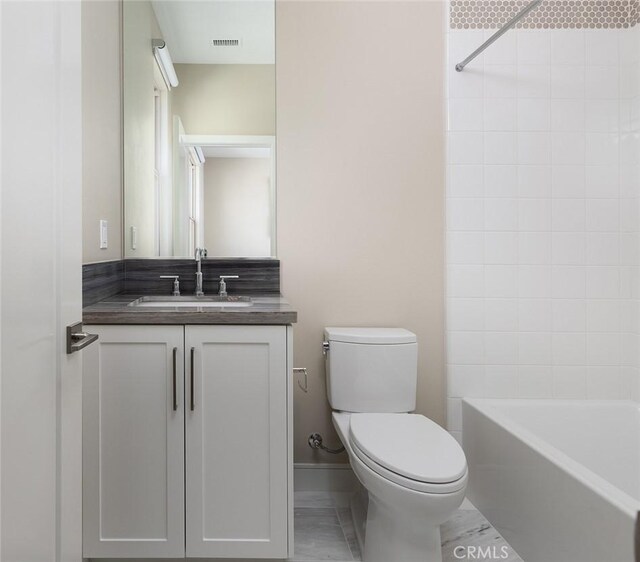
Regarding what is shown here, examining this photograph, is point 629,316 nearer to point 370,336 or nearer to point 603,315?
point 603,315

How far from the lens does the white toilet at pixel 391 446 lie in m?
1.43

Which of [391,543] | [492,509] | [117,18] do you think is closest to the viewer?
[391,543]

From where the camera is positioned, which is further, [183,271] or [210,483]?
[183,271]

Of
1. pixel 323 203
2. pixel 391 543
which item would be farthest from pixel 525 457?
pixel 323 203

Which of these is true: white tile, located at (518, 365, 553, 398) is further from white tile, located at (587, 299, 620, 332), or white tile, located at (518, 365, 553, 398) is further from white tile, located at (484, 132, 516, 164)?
white tile, located at (484, 132, 516, 164)

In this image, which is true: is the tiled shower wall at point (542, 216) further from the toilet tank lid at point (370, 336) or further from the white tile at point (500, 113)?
the toilet tank lid at point (370, 336)

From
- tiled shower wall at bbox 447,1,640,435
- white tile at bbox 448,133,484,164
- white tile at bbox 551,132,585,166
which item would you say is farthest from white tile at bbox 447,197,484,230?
white tile at bbox 551,132,585,166

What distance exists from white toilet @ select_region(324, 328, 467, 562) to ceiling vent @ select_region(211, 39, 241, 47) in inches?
51.9

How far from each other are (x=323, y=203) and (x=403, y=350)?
73 cm

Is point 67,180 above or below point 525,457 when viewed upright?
above

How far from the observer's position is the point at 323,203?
7.45 ft

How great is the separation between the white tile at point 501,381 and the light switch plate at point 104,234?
167 centimetres

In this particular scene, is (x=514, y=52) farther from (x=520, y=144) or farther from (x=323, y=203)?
(x=323, y=203)

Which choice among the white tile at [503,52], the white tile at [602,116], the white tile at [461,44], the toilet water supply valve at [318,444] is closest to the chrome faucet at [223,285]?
the toilet water supply valve at [318,444]
